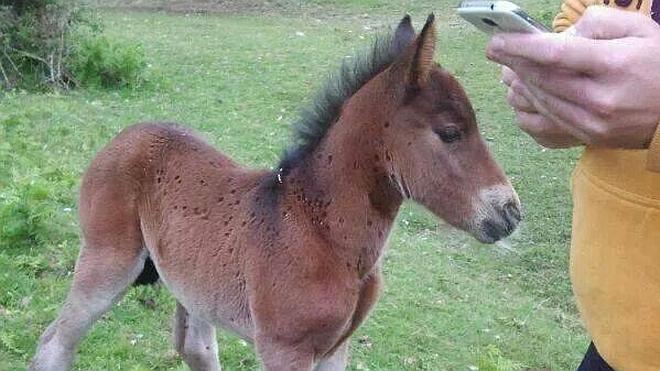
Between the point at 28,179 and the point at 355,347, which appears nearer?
the point at 355,347

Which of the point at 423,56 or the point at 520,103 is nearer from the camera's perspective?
the point at 520,103

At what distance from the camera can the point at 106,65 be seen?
29.8 ft

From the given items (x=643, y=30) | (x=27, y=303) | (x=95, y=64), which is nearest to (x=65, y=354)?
(x=27, y=303)

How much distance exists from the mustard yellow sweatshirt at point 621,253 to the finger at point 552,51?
1.18 feet

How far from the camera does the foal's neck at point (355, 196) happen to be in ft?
8.24

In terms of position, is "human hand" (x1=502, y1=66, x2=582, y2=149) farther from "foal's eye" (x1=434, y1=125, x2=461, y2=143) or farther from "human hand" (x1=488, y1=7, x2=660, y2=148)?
"foal's eye" (x1=434, y1=125, x2=461, y2=143)

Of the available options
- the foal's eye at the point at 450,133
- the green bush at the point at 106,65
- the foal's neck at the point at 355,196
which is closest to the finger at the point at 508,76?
the foal's eye at the point at 450,133

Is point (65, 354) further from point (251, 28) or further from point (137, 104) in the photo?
point (251, 28)

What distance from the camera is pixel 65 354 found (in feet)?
11.0

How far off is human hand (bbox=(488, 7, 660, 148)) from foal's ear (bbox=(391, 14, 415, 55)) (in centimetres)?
131

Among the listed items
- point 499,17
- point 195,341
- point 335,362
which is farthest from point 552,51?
point 195,341

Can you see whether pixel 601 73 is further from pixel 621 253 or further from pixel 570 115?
pixel 621 253

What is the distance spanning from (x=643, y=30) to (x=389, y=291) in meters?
3.87

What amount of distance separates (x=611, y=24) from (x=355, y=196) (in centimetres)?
144
